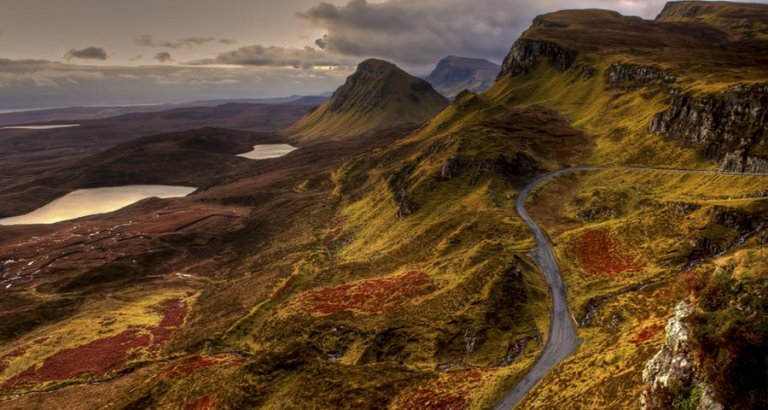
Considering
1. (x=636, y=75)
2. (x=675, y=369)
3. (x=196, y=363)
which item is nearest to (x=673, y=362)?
(x=675, y=369)

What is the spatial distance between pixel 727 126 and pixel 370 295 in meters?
86.2

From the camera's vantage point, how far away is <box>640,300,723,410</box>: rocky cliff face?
75.9ft

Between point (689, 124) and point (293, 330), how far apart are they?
104 meters

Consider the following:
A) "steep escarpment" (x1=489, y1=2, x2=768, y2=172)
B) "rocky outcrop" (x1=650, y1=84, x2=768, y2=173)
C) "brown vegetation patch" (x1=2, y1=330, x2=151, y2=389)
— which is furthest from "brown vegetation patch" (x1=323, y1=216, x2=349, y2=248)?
"rocky outcrop" (x1=650, y1=84, x2=768, y2=173)

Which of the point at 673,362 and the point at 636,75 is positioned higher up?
the point at 636,75

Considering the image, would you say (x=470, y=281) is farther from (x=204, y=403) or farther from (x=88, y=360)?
(x=88, y=360)

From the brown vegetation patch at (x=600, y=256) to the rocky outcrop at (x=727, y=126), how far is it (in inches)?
1343

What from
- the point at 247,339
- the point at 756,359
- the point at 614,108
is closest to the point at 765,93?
the point at 614,108

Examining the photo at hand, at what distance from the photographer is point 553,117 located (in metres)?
151

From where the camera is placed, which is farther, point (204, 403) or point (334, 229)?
point (334, 229)

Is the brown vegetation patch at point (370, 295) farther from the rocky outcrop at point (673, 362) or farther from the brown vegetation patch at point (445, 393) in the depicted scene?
the rocky outcrop at point (673, 362)

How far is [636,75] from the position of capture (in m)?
136

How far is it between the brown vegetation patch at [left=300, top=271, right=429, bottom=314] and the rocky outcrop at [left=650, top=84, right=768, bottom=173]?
6736cm

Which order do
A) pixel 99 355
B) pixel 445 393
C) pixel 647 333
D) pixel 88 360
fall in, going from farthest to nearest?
pixel 99 355, pixel 88 360, pixel 445 393, pixel 647 333
